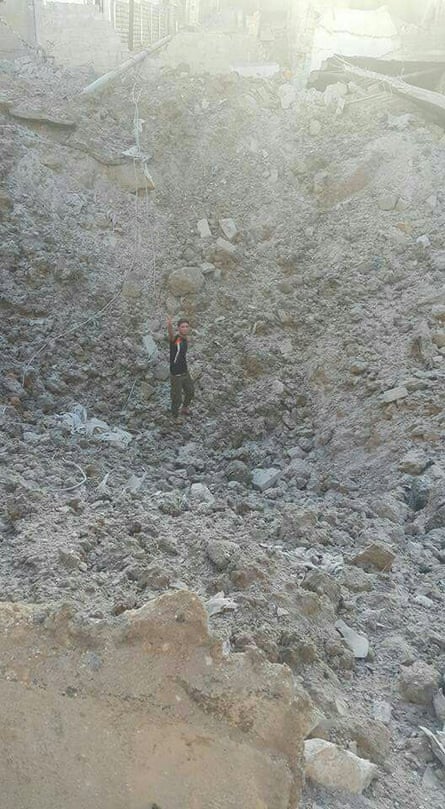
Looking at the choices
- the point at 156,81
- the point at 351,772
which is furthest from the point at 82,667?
the point at 156,81

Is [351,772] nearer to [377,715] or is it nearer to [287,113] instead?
[377,715]

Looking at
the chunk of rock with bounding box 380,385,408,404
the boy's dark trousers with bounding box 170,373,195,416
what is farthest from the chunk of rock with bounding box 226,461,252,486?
the chunk of rock with bounding box 380,385,408,404

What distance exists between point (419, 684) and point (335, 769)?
0.73 meters

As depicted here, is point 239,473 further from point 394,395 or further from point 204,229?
point 204,229

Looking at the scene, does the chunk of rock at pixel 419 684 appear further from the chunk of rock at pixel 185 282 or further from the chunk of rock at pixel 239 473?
the chunk of rock at pixel 185 282

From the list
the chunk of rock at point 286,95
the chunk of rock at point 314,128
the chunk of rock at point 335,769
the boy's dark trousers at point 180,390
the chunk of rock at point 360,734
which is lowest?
the boy's dark trousers at point 180,390

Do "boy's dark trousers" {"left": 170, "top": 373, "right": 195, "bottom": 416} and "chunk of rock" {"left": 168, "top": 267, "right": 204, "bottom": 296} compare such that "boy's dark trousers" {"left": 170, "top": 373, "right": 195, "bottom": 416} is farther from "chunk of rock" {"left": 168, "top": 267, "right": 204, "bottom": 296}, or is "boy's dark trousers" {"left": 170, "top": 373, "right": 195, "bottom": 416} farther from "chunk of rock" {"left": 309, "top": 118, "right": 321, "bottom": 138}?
"chunk of rock" {"left": 309, "top": 118, "right": 321, "bottom": 138}

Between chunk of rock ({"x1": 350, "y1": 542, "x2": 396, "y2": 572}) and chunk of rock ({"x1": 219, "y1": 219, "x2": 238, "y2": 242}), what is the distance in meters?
5.27

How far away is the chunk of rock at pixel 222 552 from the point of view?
336 centimetres

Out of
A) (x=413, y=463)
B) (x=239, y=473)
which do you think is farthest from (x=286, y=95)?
(x=413, y=463)

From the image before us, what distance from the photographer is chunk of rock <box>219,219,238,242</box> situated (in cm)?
798

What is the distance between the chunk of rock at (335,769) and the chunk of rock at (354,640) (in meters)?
0.76

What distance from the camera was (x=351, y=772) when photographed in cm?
226

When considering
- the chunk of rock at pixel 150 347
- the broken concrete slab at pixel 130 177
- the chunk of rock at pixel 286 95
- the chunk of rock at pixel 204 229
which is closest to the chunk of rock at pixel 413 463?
the chunk of rock at pixel 150 347
